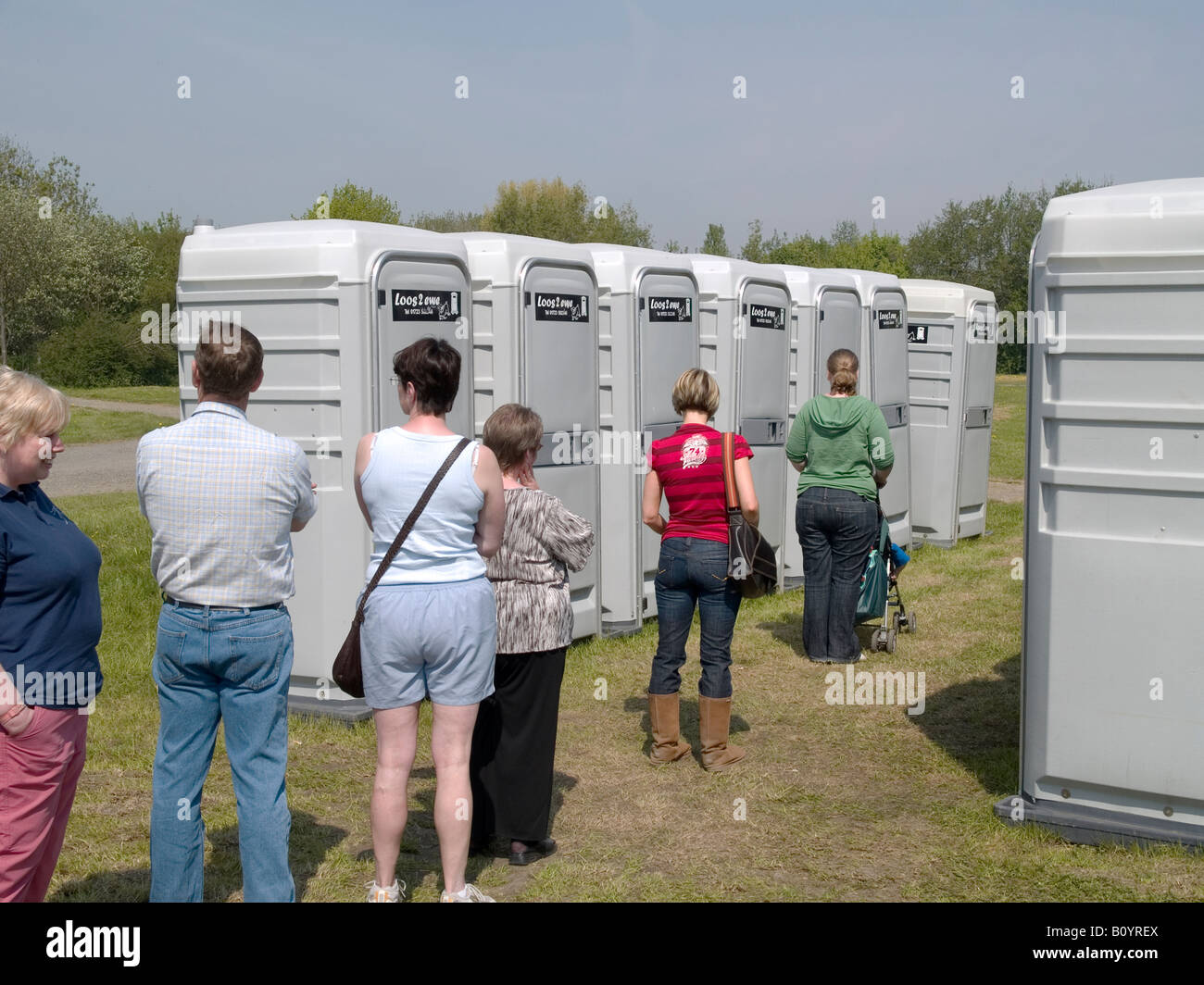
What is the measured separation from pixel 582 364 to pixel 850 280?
387cm

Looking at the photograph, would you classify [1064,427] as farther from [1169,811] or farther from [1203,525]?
[1169,811]

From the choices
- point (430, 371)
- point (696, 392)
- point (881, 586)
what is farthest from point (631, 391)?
point (430, 371)

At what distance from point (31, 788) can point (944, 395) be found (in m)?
10.5

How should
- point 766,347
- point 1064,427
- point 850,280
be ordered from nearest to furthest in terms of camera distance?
point 1064,427 < point 766,347 < point 850,280

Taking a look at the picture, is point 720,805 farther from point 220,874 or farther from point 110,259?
point 110,259

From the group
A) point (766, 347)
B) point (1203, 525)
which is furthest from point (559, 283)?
point (1203, 525)

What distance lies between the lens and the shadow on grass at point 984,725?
223 inches

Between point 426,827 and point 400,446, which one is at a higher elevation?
point 400,446

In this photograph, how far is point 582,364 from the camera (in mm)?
7820

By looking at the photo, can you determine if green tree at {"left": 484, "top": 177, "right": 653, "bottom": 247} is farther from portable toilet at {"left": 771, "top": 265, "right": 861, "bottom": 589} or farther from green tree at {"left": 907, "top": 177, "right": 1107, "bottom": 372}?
portable toilet at {"left": 771, "top": 265, "right": 861, "bottom": 589}

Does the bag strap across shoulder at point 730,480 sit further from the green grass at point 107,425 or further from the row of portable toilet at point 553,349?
the green grass at point 107,425

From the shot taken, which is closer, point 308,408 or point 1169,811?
point 1169,811

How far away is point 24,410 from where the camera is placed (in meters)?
3.28

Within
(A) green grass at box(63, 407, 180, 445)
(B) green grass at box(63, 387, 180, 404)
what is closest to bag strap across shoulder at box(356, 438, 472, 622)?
(A) green grass at box(63, 407, 180, 445)
